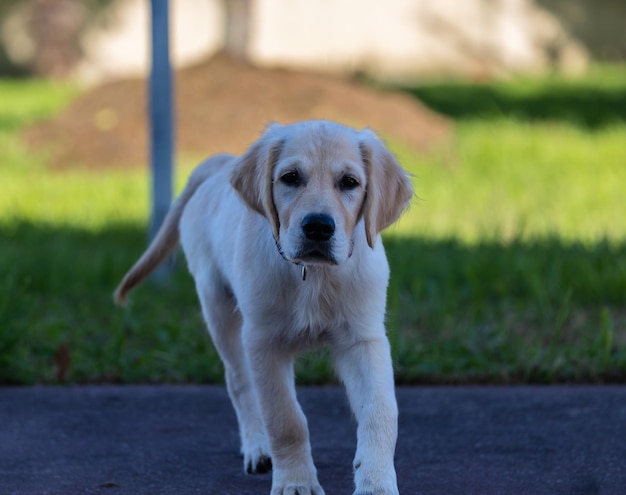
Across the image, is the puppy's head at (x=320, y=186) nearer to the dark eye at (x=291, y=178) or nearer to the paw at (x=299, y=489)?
the dark eye at (x=291, y=178)

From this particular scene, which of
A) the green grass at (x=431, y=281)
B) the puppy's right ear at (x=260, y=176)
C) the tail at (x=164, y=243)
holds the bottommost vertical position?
the green grass at (x=431, y=281)

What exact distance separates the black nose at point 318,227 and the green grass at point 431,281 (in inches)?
27.3

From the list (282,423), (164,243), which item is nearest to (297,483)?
(282,423)

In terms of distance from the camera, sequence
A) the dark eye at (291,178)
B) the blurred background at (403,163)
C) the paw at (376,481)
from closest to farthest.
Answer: the paw at (376,481) → the dark eye at (291,178) → the blurred background at (403,163)

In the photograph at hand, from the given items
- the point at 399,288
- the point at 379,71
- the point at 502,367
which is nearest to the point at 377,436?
the point at 502,367

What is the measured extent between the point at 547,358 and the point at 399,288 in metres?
1.40

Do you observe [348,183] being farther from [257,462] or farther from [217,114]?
[217,114]

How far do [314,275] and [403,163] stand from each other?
7072 millimetres

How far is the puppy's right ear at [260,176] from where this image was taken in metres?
→ 3.33

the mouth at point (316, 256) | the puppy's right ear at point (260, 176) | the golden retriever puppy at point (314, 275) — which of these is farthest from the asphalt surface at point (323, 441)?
the puppy's right ear at point (260, 176)

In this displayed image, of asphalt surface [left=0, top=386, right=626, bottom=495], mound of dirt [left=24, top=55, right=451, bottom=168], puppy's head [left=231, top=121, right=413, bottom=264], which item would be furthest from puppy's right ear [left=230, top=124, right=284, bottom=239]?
mound of dirt [left=24, top=55, right=451, bottom=168]

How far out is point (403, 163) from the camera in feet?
33.8

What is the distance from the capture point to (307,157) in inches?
128

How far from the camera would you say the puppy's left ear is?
3.34 m
